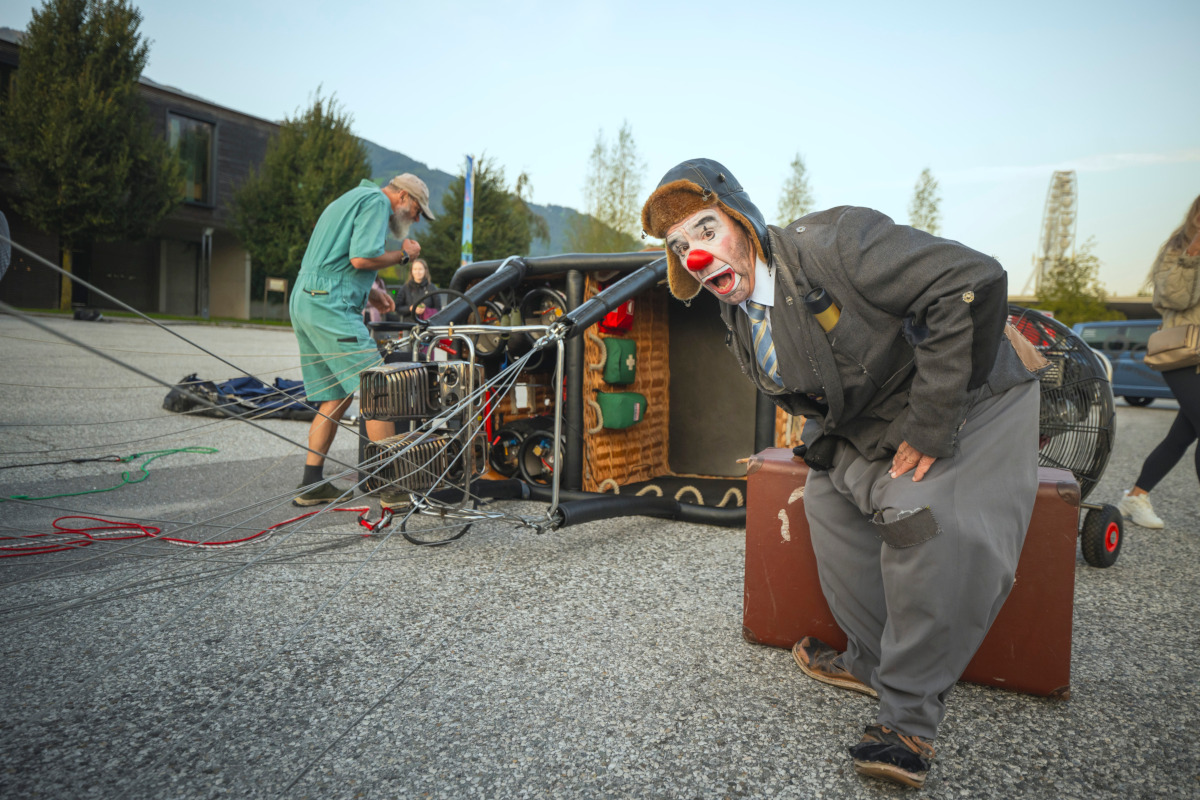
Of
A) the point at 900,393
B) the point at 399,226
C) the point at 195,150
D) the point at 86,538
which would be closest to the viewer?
the point at 900,393

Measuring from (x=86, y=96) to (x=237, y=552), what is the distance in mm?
23083

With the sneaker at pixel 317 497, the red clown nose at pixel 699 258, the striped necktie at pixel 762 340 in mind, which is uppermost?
the red clown nose at pixel 699 258

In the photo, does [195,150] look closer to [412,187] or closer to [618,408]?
[412,187]

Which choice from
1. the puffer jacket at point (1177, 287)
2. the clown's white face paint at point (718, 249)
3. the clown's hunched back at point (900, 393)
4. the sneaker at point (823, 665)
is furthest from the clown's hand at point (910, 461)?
the puffer jacket at point (1177, 287)

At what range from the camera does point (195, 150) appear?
84.8 feet

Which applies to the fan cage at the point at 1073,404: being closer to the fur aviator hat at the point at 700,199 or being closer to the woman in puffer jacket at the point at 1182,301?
the woman in puffer jacket at the point at 1182,301

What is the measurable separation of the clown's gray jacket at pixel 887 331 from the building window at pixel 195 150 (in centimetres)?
2815

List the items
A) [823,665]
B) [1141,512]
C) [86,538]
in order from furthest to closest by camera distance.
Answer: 1. [1141,512]
2. [86,538]
3. [823,665]

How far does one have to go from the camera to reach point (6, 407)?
6.45 m

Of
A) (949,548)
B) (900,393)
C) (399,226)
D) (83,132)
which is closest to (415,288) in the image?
(399,226)

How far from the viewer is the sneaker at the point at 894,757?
1.60 metres

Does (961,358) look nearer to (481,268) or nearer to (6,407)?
(481,268)

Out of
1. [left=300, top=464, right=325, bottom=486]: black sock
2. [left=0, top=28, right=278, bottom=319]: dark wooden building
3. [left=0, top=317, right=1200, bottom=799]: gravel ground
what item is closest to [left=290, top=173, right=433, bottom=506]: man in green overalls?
[left=300, top=464, right=325, bottom=486]: black sock

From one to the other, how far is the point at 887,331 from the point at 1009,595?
3.12ft
